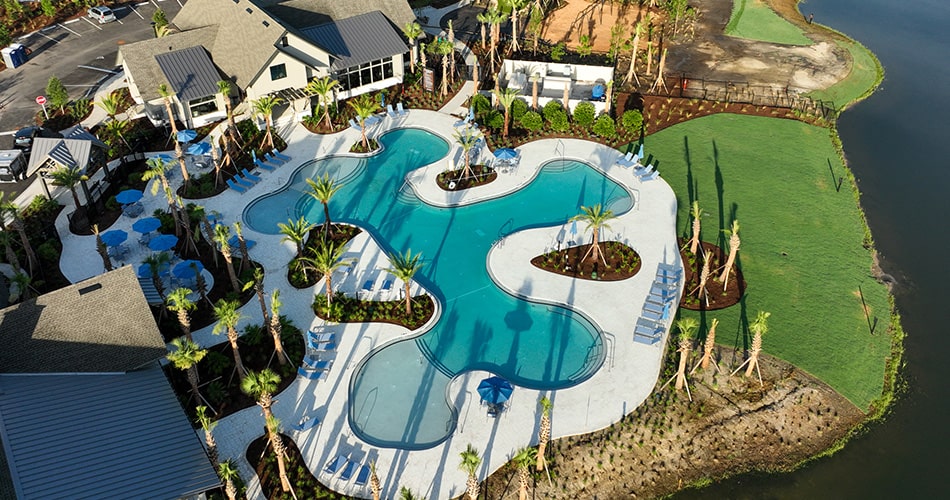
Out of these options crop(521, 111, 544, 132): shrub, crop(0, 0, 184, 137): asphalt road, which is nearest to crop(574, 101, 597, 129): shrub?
crop(521, 111, 544, 132): shrub

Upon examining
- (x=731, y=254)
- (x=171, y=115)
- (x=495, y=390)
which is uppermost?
(x=171, y=115)

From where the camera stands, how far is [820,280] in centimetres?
4450

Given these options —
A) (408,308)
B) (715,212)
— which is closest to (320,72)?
(408,308)

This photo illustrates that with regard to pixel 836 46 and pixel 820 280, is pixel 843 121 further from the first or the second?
pixel 820 280

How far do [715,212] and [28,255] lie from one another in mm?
45639

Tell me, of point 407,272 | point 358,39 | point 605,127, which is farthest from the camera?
point 358,39

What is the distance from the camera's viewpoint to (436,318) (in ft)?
137

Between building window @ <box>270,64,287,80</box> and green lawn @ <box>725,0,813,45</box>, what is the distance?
47.7 metres

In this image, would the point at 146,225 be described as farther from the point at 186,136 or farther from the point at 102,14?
the point at 102,14

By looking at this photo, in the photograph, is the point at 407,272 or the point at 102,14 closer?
the point at 407,272

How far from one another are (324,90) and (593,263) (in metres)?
27.3

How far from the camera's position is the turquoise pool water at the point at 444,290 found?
1465 inches

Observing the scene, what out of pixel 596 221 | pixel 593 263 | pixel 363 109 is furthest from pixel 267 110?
pixel 593 263

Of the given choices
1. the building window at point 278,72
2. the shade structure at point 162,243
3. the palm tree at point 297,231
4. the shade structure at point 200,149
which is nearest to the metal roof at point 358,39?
the building window at point 278,72
